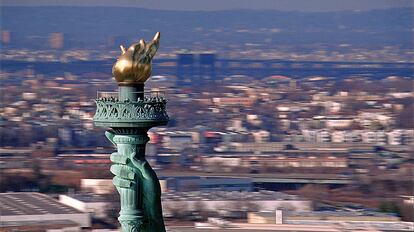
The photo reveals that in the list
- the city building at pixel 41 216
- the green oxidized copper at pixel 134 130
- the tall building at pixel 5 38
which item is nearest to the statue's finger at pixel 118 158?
the green oxidized copper at pixel 134 130

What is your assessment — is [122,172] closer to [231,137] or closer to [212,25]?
[231,137]

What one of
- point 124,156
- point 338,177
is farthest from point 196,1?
point 124,156

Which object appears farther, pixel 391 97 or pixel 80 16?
pixel 80 16

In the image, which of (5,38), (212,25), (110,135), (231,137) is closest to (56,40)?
(5,38)

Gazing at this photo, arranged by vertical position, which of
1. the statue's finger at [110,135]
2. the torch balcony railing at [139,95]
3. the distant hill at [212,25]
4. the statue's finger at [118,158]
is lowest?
the statue's finger at [118,158]

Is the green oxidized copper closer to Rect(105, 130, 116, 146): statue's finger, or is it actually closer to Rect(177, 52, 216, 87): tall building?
Rect(105, 130, 116, 146): statue's finger

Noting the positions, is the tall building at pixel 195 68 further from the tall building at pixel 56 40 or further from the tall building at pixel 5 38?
the tall building at pixel 5 38

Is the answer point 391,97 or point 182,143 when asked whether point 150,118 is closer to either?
point 182,143

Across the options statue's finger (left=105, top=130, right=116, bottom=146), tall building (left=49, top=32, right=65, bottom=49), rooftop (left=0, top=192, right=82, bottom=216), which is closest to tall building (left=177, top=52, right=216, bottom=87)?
tall building (left=49, top=32, right=65, bottom=49)
